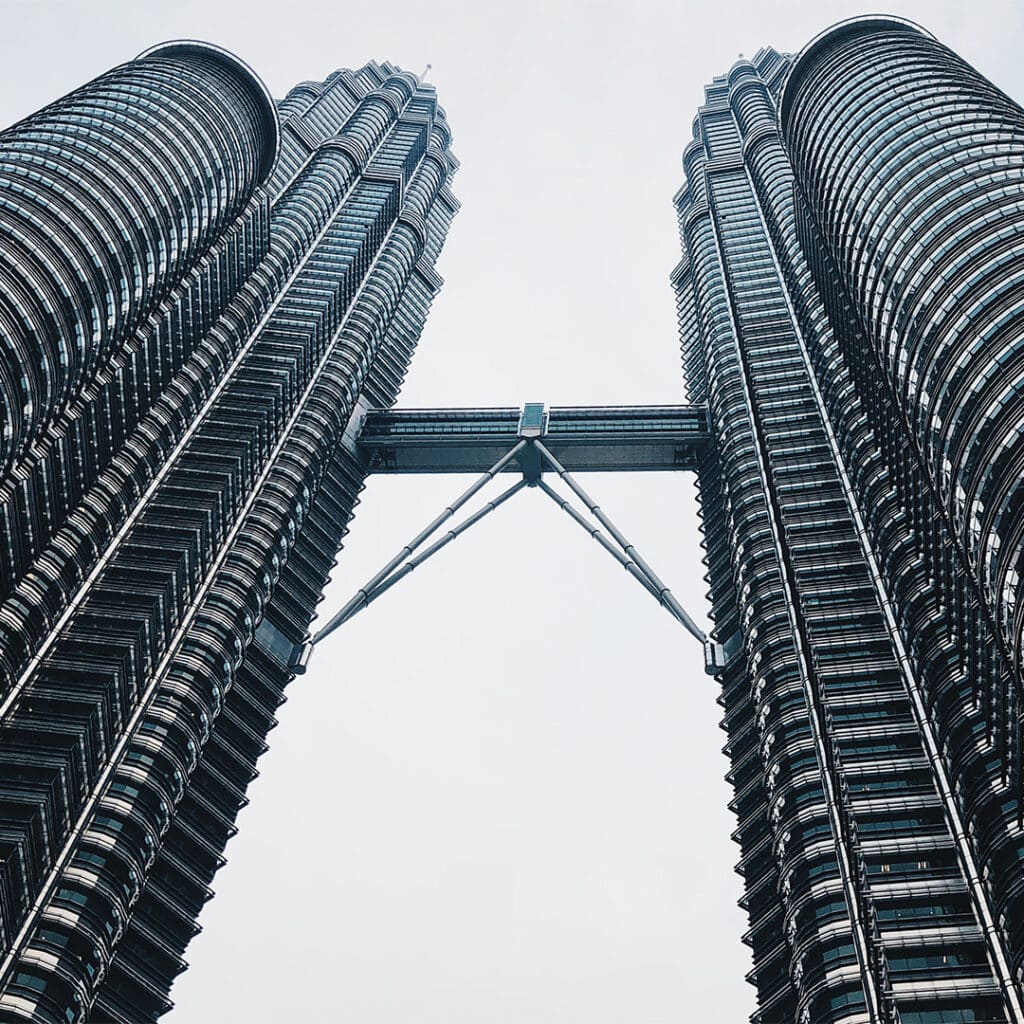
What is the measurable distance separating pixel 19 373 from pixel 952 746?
6091cm

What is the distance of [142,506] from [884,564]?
61.5 m

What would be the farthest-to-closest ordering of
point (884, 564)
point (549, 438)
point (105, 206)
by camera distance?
point (549, 438)
point (884, 564)
point (105, 206)

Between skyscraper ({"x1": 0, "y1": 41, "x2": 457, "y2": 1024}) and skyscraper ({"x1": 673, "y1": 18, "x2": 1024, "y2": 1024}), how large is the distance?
134 ft

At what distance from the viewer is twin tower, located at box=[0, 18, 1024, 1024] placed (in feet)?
230

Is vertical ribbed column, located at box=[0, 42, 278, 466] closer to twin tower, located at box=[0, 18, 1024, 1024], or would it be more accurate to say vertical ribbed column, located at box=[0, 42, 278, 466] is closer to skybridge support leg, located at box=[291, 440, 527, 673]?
twin tower, located at box=[0, 18, 1024, 1024]

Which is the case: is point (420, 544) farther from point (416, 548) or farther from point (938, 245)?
point (938, 245)

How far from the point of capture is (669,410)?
130 metres

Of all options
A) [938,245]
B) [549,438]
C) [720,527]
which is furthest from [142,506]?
[938,245]

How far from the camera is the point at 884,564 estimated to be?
92.6 meters

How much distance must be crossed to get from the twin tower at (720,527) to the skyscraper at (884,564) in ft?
0.94

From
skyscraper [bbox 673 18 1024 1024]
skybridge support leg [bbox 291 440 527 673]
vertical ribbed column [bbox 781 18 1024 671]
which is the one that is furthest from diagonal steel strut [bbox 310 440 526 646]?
vertical ribbed column [bbox 781 18 1024 671]

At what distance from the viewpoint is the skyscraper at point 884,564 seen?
67250mm

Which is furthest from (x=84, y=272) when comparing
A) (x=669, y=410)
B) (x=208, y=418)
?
(x=669, y=410)

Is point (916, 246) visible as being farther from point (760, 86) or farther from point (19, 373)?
point (760, 86)
